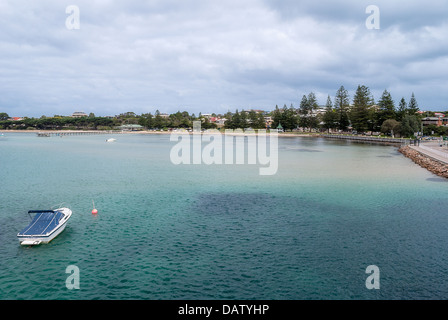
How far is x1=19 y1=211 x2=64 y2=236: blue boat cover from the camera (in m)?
18.1

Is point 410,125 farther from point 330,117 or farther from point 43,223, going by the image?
point 43,223

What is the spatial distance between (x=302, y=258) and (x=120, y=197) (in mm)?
19503

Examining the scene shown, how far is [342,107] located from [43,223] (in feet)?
445

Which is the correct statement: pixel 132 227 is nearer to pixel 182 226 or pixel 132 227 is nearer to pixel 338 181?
pixel 182 226

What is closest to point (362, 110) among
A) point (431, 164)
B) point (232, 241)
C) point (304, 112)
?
point (304, 112)

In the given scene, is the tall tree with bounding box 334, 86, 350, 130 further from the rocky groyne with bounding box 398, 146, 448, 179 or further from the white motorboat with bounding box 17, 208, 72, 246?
the white motorboat with bounding box 17, 208, 72, 246

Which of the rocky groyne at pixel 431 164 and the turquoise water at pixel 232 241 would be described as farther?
the rocky groyne at pixel 431 164

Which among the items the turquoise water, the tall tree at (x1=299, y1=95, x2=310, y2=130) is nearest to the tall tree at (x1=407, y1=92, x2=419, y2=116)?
the tall tree at (x1=299, y1=95, x2=310, y2=130)

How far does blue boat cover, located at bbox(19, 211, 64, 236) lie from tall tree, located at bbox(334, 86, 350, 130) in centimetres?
13363

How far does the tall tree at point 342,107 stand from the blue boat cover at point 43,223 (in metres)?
134

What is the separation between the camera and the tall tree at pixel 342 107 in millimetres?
135625

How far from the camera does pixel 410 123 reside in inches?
3981

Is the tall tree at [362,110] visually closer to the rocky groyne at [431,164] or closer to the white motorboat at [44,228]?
the rocky groyne at [431,164]

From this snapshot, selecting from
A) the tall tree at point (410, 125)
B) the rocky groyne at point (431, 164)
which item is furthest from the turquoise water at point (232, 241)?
the tall tree at point (410, 125)
